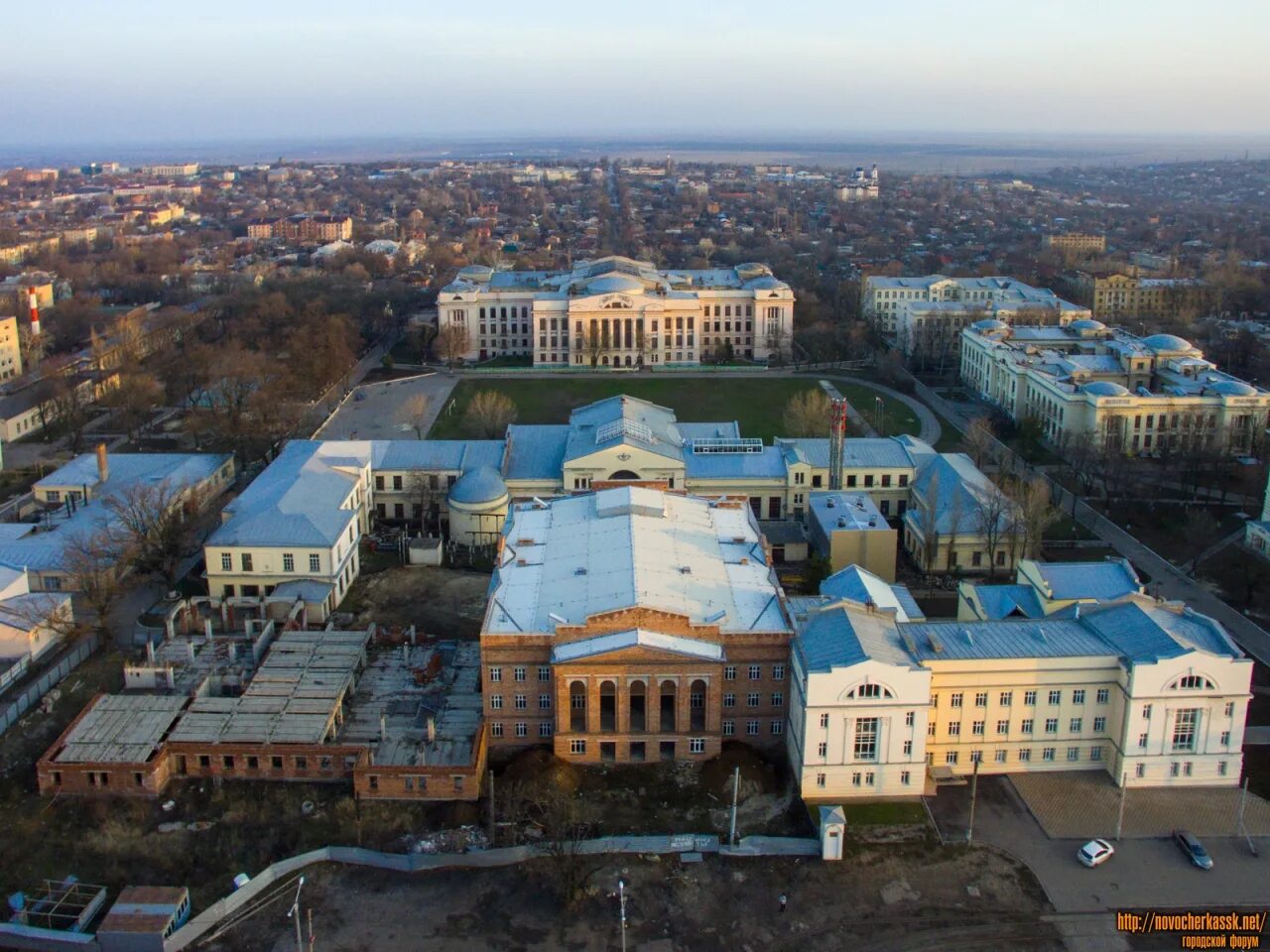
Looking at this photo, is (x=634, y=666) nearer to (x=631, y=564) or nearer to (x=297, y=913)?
(x=631, y=564)

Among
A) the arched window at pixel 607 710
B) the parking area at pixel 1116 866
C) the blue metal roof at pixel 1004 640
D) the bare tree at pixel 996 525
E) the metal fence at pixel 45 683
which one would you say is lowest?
the parking area at pixel 1116 866

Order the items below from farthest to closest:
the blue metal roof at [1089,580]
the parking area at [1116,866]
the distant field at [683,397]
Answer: the distant field at [683,397]
the blue metal roof at [1089,580]
the parking area at [1116,866]

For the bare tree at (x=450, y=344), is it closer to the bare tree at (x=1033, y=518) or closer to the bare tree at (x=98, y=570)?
the bare tree at (x=98, y=570)

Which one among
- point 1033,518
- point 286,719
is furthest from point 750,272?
point 286,719

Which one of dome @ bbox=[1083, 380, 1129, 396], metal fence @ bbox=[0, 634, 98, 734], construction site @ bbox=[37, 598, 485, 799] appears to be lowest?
metal fence @ bbox=[0, 634, 98, 734]

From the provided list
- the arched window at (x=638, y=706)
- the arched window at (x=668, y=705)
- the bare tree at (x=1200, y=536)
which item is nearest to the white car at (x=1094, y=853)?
the arched window at (x=668, y=705)

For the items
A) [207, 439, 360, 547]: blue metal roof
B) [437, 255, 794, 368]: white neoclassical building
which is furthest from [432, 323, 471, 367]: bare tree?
[207, 439, 360, 547]: blue metal roof

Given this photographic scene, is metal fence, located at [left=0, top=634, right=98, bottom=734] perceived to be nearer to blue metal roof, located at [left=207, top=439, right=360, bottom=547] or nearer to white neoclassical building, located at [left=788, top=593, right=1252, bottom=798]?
blue metal roof, located at [left=207, top=439, right=360, bottom=547]
